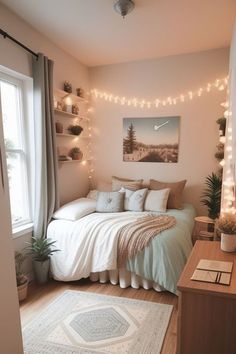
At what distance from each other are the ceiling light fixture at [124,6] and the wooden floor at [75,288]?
278cm

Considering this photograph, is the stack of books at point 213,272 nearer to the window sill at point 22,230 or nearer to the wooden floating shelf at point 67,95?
the window sill at point 22,230

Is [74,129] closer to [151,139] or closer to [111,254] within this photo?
[151,139]

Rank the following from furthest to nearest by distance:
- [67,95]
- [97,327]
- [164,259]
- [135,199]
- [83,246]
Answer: [67,95]
[135,199]
[83,246]
[164,259]
[97,327]

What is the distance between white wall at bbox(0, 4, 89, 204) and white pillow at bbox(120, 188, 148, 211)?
879mm

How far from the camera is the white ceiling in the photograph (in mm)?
2365

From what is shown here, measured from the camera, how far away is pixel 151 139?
12.8 feet

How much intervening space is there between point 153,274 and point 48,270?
1.23 m

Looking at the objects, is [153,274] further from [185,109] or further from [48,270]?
[185,109]

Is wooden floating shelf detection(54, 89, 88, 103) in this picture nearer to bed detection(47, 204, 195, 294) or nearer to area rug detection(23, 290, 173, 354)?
bed detection(47, 204, 195, 294)

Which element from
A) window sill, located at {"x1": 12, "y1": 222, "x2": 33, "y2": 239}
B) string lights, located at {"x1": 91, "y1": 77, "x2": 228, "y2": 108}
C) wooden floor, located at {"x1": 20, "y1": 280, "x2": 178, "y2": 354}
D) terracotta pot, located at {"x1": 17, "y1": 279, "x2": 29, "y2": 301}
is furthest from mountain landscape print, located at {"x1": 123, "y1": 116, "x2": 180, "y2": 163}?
terracotta pot, located at {"x1": 17, "y1": 279, "x2": 29, "y2": 301}

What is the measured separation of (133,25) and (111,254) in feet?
8.17

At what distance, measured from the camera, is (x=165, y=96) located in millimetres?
3828

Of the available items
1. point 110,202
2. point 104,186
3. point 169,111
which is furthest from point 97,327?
point 169,111

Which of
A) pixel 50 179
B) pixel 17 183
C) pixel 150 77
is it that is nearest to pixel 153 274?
pixel 50 179
